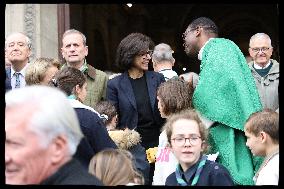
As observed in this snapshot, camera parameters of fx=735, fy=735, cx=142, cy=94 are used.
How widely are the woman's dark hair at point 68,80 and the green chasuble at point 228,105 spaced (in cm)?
91

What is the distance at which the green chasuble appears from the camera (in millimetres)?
4984

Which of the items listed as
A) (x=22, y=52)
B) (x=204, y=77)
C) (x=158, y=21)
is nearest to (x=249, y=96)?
(x=204, y=77)

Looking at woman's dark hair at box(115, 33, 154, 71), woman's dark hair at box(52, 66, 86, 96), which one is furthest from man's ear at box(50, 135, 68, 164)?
woman's dark hair at box(115, 33, 154, 71)

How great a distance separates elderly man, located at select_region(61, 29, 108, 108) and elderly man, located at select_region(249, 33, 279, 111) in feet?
4.51

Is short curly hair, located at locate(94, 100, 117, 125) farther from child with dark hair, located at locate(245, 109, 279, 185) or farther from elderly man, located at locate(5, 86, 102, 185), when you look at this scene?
elderly man, located at locate(5, 86, 102, 185)

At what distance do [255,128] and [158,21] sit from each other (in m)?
12.7

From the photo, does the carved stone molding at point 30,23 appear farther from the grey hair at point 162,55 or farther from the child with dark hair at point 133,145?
the child with dark hair at point 133,145

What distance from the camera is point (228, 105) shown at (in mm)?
5039

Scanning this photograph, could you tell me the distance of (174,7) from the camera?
17.3 m

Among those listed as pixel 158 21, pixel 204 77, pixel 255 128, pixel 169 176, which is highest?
pixel 158 21

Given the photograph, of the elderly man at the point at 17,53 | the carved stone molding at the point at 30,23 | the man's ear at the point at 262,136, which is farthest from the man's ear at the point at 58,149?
the carved stone molding at the point at 30,23

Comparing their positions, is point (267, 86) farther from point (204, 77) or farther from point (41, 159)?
point (41, 159)

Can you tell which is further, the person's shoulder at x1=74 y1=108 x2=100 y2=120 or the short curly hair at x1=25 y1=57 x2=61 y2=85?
the short curly hair at x1=25 y1=57 x2=61 y2=85
